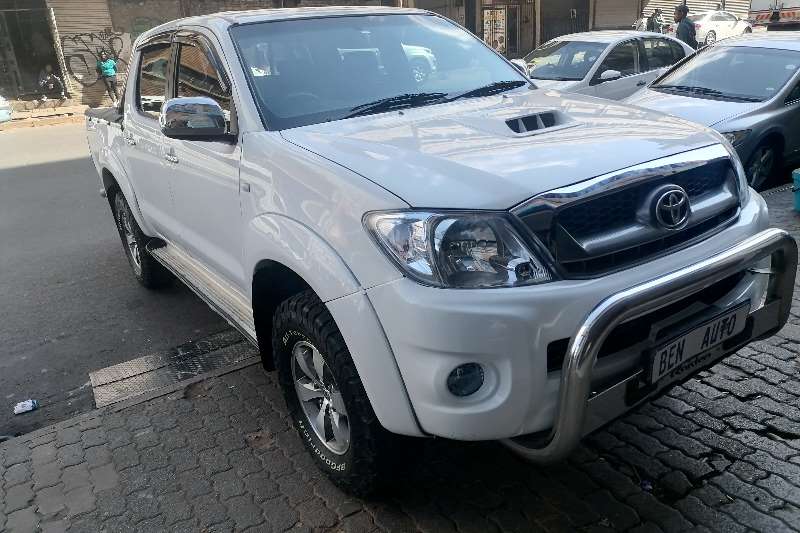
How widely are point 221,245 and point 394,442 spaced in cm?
147

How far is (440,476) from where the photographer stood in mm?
2852

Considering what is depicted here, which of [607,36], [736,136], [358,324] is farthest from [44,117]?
[358,324]

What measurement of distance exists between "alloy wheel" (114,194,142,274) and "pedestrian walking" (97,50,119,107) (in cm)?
1678

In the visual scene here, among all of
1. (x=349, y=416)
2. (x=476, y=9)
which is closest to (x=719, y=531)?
(x=349, y=416)

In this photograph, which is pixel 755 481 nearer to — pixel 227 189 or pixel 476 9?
pixel 227 189

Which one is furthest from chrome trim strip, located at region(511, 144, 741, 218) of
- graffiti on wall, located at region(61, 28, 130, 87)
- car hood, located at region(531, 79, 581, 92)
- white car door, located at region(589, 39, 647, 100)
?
graffiti on wall, located at region(61, 28, 130, 87)

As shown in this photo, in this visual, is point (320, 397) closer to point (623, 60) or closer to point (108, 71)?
point (623, 60)

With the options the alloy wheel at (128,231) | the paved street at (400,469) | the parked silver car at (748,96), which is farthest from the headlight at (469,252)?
the parked silver car at (748,96)

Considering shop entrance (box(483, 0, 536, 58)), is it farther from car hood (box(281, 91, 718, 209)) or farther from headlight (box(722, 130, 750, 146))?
car hood (box(281, 91, 718, 209))

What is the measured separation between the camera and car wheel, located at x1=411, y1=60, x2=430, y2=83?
3433 mm

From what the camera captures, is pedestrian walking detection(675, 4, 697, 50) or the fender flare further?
pedestrian walking detection(675, 4, 697, 50)

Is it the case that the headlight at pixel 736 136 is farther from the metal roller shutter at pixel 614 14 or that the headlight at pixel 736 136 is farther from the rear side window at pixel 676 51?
the metal roller shutter at pixel 614 14

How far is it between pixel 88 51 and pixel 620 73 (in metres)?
17.8

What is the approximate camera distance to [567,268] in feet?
6.89
